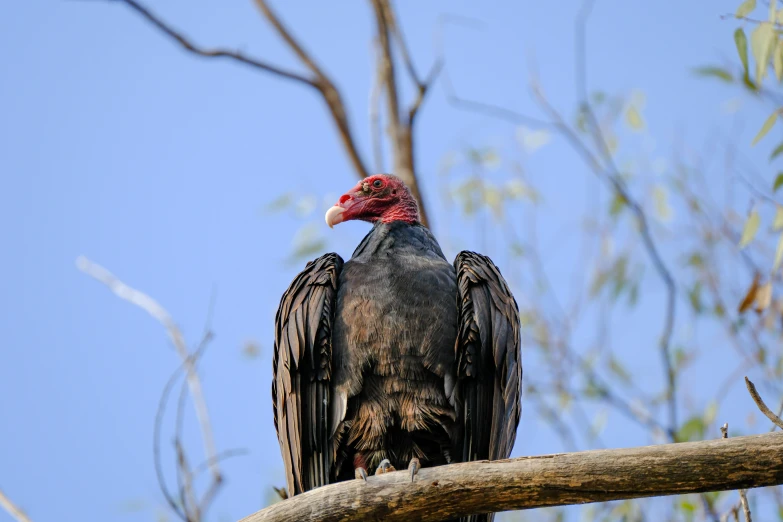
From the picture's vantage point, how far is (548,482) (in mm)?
2871

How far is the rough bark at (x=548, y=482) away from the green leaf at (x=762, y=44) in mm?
1869

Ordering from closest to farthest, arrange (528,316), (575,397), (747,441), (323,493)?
(747,441)
(323,493)
(575,397)
(528,316)

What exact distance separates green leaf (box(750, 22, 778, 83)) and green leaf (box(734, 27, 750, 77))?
0.13 metres

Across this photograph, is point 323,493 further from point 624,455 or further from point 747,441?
point 747,441

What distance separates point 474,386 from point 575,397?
15.9 feet

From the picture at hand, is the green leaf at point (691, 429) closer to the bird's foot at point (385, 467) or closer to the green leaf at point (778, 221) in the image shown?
the green leaf at point (778, 221)

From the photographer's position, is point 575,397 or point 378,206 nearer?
point 378,206

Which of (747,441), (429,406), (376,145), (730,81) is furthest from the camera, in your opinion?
(376,145)

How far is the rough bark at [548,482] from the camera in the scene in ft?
8.97

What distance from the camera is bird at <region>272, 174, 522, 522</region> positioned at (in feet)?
12.8

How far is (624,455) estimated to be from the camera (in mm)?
2824

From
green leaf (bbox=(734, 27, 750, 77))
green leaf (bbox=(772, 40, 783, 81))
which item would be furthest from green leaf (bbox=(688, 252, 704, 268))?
green leaf (bbox=(734, 27, 750, 77))

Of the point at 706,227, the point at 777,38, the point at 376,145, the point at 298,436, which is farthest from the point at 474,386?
the point at 706,227

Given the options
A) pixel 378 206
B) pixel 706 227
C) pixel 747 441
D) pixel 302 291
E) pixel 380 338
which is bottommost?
pixel 747 441
